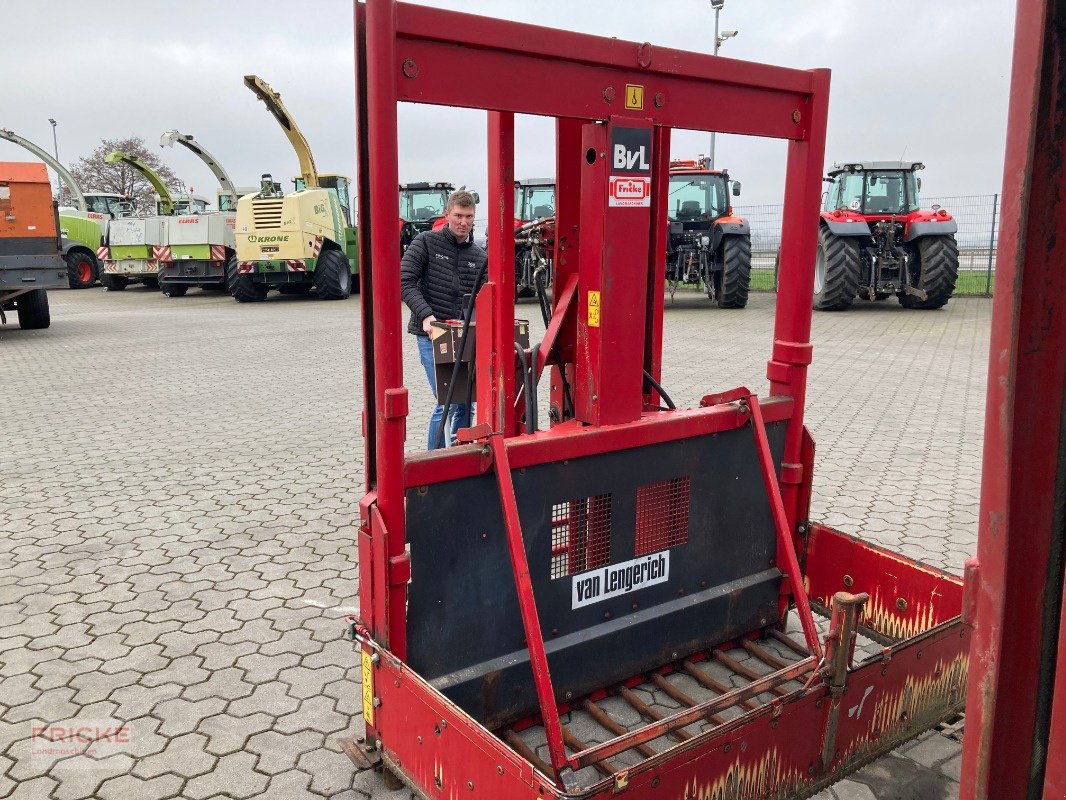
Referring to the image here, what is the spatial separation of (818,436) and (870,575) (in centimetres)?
371

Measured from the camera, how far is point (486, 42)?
2.35m

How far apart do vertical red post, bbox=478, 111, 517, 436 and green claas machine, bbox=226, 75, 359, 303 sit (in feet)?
49.1

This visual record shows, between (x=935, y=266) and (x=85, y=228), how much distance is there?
68.1 feet

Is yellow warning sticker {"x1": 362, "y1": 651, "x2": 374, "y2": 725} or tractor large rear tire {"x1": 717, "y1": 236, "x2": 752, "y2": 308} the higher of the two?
tractor large rear tire {"x1": 717, "y1": 236, "x2": 752, "y2": 308}

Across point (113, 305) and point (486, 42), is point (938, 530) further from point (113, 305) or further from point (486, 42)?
point (113, 305)

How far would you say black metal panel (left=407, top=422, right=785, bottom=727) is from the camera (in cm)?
266

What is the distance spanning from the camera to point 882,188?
50.7 ft

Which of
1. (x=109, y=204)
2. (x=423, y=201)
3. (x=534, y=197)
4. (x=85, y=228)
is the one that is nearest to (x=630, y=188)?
(x=534, y=197)

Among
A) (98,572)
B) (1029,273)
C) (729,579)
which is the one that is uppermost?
(1029,273)

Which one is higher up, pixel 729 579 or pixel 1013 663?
pixel 1013 663

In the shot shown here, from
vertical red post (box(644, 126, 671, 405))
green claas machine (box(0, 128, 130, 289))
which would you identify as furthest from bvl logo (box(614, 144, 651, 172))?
green claas machine (box(0, 128, 130, 289))

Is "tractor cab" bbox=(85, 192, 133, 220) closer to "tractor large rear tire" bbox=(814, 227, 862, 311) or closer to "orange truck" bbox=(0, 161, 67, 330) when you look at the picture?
"orange truck" bbox=(0, 161, 67, 330)

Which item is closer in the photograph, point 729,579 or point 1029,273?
point 1029,273

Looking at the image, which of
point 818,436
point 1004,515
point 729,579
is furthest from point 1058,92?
point 818,436
